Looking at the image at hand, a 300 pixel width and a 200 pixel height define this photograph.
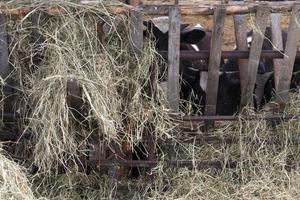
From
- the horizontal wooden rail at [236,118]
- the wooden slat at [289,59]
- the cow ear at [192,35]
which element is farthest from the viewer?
the cow ear at [192,35]

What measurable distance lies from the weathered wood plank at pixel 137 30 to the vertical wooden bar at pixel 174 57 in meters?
0.21

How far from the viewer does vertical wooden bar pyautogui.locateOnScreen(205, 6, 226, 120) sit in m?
4.05

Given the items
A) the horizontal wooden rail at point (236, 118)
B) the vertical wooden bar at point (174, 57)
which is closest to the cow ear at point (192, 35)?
the vertical wooden bar at point (174, 57)

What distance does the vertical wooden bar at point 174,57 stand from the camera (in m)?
4.06

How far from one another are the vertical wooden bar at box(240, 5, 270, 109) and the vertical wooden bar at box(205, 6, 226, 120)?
0.75ft

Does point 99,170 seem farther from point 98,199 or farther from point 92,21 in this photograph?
point 92,21

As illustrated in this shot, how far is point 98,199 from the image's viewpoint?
421 centimetres

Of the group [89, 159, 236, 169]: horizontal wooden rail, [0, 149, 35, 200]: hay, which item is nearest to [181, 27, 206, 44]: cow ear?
[89, 159, 236, 169]: horizontal wooden rail

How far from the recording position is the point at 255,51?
4.21 metres

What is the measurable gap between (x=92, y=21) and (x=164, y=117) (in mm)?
857

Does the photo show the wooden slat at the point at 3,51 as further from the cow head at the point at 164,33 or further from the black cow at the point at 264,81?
the black cow at the point at 264,81

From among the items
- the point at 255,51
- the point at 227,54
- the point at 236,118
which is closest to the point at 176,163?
the point at 236,118

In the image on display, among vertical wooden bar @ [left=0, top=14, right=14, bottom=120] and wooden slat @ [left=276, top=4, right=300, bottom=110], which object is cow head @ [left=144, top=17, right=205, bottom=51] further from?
vertical wooden bar @ [left=0, top=14, right=14, bottom=120]

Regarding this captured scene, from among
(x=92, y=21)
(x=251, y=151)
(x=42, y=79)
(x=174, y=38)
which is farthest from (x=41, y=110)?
(x=251, y=151)
